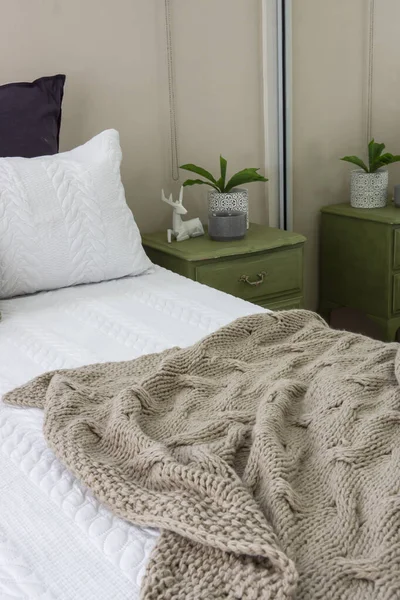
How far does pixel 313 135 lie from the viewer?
299 centimetres

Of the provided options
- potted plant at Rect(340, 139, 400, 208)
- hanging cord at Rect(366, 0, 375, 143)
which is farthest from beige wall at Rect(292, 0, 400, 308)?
potted plant at Rect(340, 139, 400, 208)

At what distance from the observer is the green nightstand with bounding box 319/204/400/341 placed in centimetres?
274

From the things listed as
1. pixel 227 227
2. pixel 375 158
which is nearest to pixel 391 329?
pixel 375 158

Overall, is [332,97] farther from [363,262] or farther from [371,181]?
[363,262]

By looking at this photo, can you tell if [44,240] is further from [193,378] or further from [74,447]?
[74,447]

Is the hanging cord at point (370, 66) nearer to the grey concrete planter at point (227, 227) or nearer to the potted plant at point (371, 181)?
the potted plant at point (371, 181)

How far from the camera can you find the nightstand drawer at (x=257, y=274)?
2379mm

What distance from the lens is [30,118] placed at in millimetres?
2164

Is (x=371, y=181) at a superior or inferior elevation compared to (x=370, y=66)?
inferior

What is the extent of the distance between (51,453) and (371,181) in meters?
2.08

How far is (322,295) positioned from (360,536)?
231cm

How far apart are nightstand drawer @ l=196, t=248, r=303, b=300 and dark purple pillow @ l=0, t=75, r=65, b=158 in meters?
0.61

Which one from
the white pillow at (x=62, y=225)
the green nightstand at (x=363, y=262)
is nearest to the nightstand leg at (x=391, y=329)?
the green nightstand at (x=363, y=262)

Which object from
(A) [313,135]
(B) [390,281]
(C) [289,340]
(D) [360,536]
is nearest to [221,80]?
(A) [313,135]
